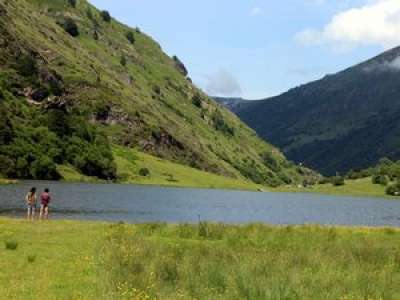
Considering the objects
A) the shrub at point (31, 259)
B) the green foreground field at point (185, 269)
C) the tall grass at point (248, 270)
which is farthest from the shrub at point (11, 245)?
the tall grass at point (248, 270)

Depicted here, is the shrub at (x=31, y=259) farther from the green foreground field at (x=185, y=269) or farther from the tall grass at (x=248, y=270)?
the tall grass at (x=248, y=270)

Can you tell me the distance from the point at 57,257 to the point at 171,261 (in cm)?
708

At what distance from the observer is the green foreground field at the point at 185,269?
23.5 meters

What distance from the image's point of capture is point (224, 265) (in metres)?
29.1

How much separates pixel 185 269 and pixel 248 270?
291 centimetres

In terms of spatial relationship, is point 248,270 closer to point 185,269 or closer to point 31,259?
point 185,269

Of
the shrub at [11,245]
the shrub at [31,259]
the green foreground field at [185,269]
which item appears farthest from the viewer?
the shrub at [11,245]

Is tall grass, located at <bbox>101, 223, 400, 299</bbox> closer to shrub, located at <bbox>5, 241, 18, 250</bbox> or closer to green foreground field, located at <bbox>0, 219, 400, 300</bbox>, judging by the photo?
green foreground field, located at <bbox>0, 219, 400, 300</bbox>

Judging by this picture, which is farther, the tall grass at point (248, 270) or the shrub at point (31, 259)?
the shrub at point (31, 259)

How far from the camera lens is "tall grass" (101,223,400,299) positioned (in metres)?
23.3

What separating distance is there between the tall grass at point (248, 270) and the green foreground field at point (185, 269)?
0.14ft

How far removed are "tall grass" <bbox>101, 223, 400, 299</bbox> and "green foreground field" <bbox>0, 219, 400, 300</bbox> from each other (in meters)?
0.04

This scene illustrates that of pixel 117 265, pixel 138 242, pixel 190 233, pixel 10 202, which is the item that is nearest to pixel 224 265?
pixel 117 265

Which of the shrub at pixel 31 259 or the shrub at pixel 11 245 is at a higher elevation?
the shrub at pixel 11 245
